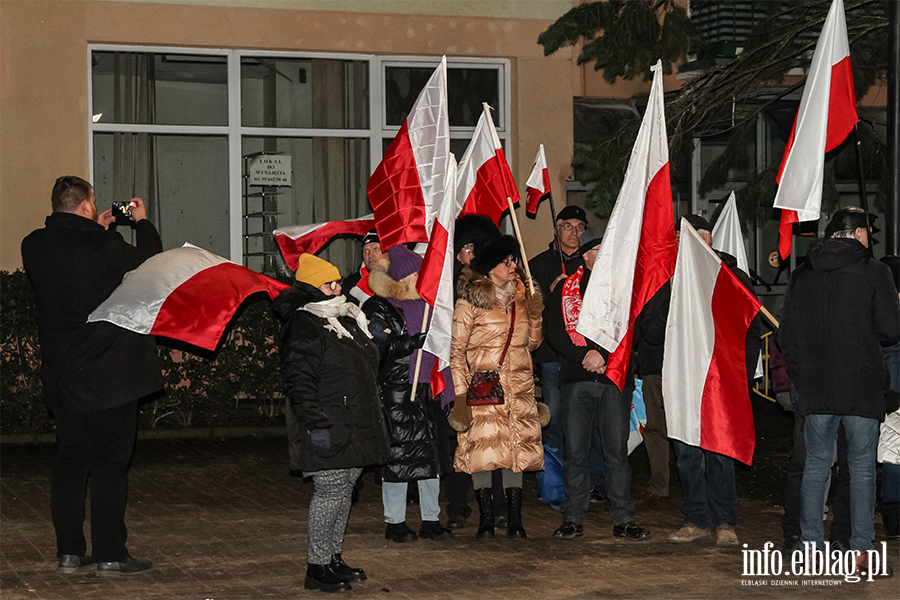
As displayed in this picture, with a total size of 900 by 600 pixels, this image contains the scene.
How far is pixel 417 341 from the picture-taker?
7.83m

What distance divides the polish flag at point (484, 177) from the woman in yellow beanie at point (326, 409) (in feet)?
6.99

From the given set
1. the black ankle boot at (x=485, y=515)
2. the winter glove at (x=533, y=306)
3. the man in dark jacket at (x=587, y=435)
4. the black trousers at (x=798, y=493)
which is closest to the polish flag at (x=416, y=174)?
the winter glove at (x=533, y=306)

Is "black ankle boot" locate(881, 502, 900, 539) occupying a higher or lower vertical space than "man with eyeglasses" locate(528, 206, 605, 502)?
lower

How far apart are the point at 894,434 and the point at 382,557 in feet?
11.2

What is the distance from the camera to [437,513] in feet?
25.9

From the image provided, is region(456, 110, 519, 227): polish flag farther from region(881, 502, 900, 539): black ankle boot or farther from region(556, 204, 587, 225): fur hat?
region(881, 502, 900, 539): black ankle boot

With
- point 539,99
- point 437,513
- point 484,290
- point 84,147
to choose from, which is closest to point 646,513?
point 437,513

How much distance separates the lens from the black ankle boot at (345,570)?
6.66m

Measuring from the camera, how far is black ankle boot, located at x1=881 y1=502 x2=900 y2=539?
7.83 metres

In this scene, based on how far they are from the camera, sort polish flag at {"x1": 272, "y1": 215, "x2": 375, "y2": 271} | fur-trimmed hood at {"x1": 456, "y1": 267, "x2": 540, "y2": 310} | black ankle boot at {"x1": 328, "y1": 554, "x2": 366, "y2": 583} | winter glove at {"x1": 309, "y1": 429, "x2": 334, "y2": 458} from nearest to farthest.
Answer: winter glove at {"x1": 309, "y1": 429, "x2": 334, "y2": 458}
black ankle boot at {"x1": 328, "y1": 554, "x2": 366, "y2": 583}
fur-trimmed hood at {"x1": 456, "y1": 267, "x2": 540, "y2": 310}
polish flag at {"x1": 272, "y1": 215, "x2": 375, "y2": 271}

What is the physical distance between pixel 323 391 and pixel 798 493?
3.08 meters

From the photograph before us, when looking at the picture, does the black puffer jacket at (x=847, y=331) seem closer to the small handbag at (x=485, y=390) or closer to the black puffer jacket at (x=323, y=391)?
the small handbag at (x=485, y=390)

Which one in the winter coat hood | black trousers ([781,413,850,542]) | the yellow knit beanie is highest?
the winter coat hood

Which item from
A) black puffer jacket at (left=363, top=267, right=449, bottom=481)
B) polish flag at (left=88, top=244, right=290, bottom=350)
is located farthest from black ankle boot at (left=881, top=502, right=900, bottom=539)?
polish flag at (left=88, top=244, right=290, bottom=350)
